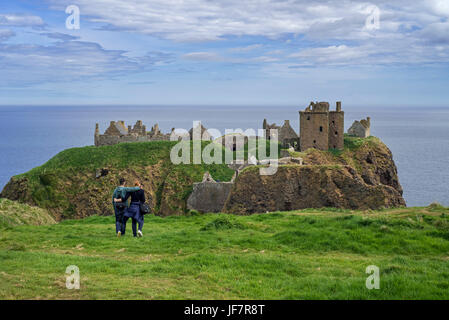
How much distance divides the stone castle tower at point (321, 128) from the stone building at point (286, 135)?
9.67ft

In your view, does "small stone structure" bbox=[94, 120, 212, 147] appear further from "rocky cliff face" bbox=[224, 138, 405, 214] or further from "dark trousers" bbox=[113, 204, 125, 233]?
"dark trousers" bbox=[113, 204, 125, 233]

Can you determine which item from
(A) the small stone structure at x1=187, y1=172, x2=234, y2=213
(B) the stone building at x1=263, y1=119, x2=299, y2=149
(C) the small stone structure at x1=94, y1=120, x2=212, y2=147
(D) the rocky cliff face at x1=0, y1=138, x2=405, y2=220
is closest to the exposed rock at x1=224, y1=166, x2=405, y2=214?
(A) the small stone structure at x1=187, y1=172, x2=234, y2=213

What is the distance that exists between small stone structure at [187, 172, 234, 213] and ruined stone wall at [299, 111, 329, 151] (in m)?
23.3

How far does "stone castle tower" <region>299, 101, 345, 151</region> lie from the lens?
198 ft

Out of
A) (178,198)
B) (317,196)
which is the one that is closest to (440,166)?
(178,198)

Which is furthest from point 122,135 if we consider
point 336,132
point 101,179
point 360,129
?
point 360,129

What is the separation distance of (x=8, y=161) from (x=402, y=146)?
15483cm

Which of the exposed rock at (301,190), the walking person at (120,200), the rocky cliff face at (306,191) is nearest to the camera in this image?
the walking person at (120,200)

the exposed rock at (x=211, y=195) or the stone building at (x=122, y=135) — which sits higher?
the stone building at (x=122, y=135)

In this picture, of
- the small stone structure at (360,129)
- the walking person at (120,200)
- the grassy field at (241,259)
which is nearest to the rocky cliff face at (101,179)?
the small stone structure at (360,129)

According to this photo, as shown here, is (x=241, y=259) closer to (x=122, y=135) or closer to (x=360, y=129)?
(x=122, y=135)

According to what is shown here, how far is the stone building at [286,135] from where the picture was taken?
64.6 metres

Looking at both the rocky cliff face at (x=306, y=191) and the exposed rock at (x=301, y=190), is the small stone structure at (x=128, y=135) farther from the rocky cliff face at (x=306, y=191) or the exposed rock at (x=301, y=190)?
the exposed rock at (x=301, y=190)
